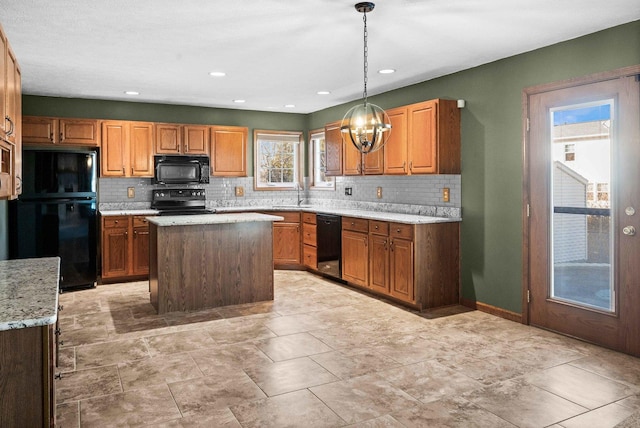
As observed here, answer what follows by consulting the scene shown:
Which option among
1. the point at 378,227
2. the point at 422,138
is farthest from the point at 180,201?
the point at 422,138

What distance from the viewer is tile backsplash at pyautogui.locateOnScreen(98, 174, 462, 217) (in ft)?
17.7

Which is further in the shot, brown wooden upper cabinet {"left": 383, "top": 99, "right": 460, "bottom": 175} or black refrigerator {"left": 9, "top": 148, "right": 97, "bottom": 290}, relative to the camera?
black refrigerator {"left": 9, "top": 148, "right": 97, "bottom": 290}

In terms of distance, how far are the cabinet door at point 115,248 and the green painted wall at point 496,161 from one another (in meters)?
4.18

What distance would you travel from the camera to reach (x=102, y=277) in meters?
6.25

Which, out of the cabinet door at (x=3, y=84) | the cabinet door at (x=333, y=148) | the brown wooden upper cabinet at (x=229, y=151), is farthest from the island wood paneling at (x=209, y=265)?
the cabinet door at (x=3, y=84)

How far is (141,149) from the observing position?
6656mm

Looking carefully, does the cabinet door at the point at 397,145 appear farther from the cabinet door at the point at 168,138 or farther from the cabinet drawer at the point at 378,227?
the cabinet door at the point at 168,138

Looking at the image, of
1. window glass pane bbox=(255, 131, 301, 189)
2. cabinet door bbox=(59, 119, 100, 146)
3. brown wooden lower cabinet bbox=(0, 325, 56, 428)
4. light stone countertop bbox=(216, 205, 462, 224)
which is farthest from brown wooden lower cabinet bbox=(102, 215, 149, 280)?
brown wooden lower cabinet bbox=(0, 325, 56, 428)

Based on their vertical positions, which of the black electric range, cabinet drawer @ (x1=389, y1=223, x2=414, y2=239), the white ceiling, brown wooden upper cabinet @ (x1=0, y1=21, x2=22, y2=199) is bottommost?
cabinet drawer @ (x1=389, y1=223, x2=414, y2=239)

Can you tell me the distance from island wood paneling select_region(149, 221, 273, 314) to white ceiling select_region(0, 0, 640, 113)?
164 centimetres

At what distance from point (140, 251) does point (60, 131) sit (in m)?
1.82

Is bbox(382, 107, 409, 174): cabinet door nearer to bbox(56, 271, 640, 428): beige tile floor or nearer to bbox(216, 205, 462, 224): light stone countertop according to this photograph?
bbox(216, 205, 462, 224): light stone countertop

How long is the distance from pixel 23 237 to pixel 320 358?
4044 mm

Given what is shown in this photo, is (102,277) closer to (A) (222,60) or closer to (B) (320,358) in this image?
(A) (222,60)
